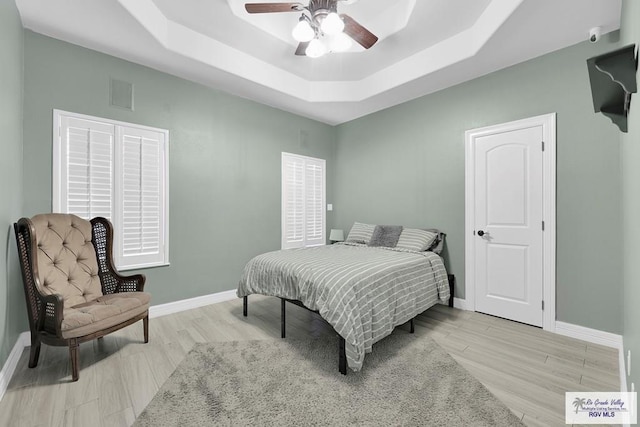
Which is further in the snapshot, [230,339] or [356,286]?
[230,339]

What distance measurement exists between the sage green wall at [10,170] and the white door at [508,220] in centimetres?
424

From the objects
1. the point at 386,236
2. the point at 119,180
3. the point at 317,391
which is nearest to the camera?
the point at 317,391

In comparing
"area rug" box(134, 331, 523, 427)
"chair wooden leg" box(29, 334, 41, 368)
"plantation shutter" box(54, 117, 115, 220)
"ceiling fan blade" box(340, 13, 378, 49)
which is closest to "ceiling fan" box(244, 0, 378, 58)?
"ceiling fan blade" box(340, 13, 378, 49)

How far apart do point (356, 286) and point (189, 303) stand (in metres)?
2.32

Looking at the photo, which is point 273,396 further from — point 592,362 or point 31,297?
point 592,362

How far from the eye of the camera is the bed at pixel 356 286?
2082 millimetres

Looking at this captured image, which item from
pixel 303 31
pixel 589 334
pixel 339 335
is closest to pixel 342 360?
pixel 339 335

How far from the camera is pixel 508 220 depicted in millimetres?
3123

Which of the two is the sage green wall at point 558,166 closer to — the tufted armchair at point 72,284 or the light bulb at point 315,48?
the light bulb at point 315,48

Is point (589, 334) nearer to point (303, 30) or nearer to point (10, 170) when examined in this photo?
point (303, 30)

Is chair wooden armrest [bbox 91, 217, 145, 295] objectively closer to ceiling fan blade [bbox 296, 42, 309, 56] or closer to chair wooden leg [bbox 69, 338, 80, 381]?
chair wooden leg [bbox 69, 338, 80, 381]

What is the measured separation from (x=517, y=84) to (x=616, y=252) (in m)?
1.90

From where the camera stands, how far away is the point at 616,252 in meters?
2.49

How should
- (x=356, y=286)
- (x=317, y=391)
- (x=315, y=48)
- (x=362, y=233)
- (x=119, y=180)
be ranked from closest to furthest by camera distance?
(x=317, y=391) → (x=356, y=286) → (x=315, y=48) → (x=119, y=180) → (x=362, y=233)
